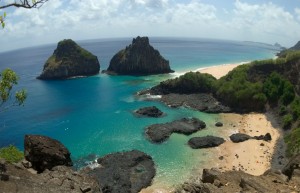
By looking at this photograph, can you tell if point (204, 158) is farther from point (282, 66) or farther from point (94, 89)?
point (94, 89)

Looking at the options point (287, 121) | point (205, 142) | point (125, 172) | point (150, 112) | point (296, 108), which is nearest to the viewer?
point (125, 172)

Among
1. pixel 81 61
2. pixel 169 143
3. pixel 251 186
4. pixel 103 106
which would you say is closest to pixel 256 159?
pixel 169 143

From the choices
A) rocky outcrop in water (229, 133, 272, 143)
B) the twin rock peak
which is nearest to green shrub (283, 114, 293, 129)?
rocky outcrop in water (229, 133, 272, 143)

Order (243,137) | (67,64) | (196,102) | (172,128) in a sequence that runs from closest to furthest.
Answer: (243,137) → (172,128) → (196,102) → (67,64)

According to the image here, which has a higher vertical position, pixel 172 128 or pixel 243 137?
pixel 243 137

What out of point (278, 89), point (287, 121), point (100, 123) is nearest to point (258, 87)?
point (278, 89)

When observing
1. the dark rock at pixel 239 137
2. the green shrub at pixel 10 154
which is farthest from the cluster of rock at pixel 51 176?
the dark rock at pixel 239 137

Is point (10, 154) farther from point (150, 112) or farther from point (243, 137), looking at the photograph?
point (150, 112)

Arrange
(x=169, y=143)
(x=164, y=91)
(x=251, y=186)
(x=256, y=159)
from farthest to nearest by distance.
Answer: (x=164, y=91) < (x=169, y=143) < (x=256, y=159) < (x=251, y=186)
